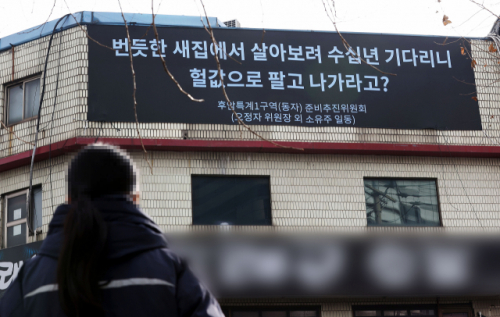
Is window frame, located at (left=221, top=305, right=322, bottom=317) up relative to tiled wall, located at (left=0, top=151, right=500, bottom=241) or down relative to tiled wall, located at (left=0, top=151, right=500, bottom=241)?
down

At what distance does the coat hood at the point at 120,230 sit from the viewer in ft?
5.94

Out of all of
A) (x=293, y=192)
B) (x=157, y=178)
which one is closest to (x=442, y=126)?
(x=293, y=192)

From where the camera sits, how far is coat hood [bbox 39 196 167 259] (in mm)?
1810

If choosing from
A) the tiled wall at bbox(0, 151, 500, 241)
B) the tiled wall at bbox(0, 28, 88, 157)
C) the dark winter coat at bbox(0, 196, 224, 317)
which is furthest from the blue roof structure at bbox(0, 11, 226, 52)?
the dark winter coat at bbox(0, 196, 224, 317)

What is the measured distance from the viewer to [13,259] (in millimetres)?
9461

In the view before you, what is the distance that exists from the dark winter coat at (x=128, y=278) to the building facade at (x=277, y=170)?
7.65 m

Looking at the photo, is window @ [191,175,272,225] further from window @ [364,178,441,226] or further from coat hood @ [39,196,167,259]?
coat hood @ [39,196,167,259]

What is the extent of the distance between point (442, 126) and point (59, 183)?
6774 mm

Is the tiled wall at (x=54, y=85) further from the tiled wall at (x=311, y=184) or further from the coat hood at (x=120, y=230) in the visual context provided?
the coat hood at (x=120, y=230)

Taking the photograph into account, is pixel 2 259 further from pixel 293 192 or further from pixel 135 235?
pixel 135 235

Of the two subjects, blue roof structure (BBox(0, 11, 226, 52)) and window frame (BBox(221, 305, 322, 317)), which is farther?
blue roof structure (BBox(0, 11, 226, 52))

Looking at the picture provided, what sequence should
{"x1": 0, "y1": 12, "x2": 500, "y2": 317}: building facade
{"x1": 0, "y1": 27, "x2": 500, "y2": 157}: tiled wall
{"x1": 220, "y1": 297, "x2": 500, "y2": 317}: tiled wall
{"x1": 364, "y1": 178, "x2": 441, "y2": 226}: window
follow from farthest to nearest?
{"x1": 364, "y1": 178, "x2": 441, "y2": 226}: window < {"x1": 0, "y1": 27, "x2": 500, "y2": 157}: tiled wall < {"x1": 0, "y1": 12, "x2": 500, "y2": 317}: building facade < {"x1": 220, "y1": 297, "x2": 500, "y2": 317}: tiled wall

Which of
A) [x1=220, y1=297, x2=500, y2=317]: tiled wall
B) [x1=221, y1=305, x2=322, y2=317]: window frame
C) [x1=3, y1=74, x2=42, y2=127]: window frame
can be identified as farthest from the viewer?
[x1=3, y1=74, x2=42, y2=127]: window frame

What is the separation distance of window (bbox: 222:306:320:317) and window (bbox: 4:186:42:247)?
3.58 metres
